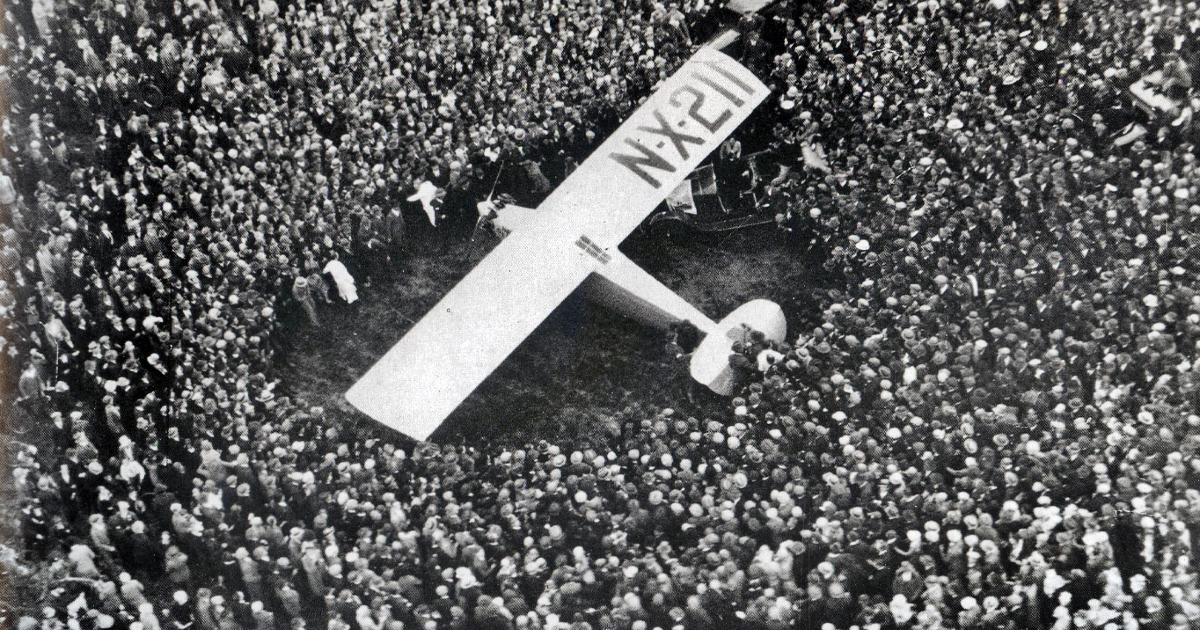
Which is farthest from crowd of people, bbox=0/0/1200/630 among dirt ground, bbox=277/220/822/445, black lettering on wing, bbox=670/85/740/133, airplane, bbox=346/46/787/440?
black lettering on wing, bbox=670/85/740/133

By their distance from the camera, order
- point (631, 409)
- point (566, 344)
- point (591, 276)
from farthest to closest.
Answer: point (566, 344) < point (591, 276) < point (631, 409)

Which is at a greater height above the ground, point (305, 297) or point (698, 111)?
point (698, 111)

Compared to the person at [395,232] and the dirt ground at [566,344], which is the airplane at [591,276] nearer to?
the dirt ground at [566,344]

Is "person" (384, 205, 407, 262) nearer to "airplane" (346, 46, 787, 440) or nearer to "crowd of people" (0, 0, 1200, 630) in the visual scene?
"crowd of people" (0, 0, 1200, 630)

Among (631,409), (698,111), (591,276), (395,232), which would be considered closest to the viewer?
(631,409)

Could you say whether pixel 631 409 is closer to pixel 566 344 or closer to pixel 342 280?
pixel 566 344

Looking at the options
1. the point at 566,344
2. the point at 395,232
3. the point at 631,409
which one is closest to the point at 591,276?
the point at 566,344

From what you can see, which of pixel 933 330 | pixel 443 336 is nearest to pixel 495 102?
pixel 443 336

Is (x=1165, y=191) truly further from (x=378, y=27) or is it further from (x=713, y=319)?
(x=378, y=27)
